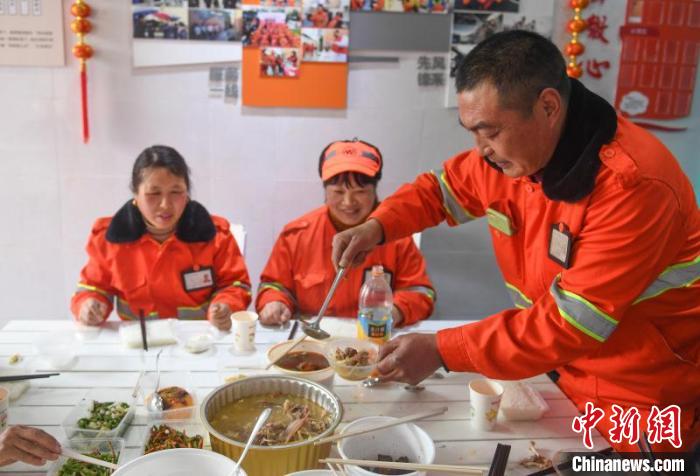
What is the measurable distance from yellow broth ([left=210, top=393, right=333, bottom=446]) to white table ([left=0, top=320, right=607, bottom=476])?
0.17m

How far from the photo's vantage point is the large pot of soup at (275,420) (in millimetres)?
1249

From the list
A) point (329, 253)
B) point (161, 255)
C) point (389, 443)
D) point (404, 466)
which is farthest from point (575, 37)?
point (404, 466)

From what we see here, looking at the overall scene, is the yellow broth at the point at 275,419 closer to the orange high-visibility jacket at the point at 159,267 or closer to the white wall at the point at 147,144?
the orange high-visibility jacket at the point at 159,267

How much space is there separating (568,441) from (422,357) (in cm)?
43

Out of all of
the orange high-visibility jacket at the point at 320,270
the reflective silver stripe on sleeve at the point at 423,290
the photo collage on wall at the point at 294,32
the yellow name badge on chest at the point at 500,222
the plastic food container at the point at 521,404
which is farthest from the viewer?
the photo collage on wall at the point at 294,32

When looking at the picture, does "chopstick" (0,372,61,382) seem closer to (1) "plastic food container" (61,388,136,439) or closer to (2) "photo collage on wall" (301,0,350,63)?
(1) "plastic food container" (61,388,136,439)

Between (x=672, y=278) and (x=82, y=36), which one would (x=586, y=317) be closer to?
(x=672, y=278)

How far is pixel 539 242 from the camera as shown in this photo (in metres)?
1.70

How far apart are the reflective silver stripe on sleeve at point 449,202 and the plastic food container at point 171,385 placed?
1.05 meters

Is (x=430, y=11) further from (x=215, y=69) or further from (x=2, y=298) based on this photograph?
(x=2, y=298)

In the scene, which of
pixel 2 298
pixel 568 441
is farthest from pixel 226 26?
pixel 568 441

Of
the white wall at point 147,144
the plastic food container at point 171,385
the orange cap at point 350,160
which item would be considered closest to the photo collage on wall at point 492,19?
the white wall at point 147,144

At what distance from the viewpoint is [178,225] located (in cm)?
254

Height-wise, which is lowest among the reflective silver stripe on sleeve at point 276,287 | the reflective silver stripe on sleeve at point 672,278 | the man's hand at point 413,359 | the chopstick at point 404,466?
the reflective silver stripe on sleeve at point 276,287
